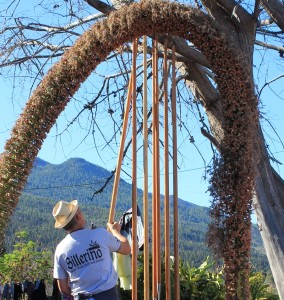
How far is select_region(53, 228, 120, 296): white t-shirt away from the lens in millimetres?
4254

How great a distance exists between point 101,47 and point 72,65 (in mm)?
257

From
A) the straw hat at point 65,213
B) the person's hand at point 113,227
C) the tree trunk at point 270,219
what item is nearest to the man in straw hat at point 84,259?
the straw hat at point 65,213

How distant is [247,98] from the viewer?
15.6 ft

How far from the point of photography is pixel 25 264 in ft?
26.9

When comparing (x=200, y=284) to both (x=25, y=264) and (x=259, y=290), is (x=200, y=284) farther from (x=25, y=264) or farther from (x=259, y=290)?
(x=25, y=264)

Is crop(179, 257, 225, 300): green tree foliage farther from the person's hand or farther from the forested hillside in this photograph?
the forested hillside

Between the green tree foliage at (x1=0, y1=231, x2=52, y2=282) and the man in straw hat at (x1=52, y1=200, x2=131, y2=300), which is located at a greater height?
the green tree foliage at (x1=0, y1=231, x2=52, y2=282)

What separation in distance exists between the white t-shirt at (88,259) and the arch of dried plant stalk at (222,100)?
0.45m

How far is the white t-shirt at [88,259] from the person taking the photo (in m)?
4.25

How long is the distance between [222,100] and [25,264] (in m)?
4.37

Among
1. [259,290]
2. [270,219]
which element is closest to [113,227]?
[270,219]

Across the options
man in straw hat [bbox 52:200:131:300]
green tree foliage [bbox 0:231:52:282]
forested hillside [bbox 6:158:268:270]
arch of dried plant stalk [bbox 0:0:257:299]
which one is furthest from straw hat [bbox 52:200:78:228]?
forested hillside [bbox 6:158:268:270]

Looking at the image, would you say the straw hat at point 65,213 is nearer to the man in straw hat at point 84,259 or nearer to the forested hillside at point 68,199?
the man in straw hat at point 84,259

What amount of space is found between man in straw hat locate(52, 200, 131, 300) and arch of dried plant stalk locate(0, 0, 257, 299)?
0.41 m
